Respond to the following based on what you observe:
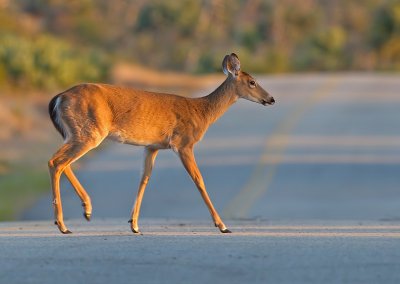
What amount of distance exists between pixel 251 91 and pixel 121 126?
1840 millimetres

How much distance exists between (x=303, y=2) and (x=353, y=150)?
301 feet

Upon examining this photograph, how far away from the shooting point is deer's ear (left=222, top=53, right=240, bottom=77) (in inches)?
476

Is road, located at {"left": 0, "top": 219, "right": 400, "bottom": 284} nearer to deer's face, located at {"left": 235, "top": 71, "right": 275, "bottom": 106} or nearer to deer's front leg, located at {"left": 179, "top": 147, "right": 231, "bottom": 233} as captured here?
deer's front leg, located at {"left": 179, "top": 147, "right": 231, "bottom": 233}

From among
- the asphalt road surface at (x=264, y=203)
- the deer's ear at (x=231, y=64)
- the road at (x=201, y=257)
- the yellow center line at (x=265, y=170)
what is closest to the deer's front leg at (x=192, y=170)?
the asphalt road surface at (x=264, y=203)

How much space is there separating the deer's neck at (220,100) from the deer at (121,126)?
18 cm

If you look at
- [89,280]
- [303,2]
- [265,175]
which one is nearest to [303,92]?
[265,175]

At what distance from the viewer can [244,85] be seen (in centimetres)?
1234

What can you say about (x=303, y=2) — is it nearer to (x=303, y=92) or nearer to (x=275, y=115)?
(x=303, y=92)

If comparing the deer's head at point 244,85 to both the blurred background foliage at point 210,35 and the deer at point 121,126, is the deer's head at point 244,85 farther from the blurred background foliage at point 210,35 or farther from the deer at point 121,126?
the blurred background foliage at point 210,35

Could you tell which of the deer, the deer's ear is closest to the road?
the deer

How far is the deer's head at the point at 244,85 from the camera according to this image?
39.8ft

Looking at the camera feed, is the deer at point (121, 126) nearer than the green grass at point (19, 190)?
Yes

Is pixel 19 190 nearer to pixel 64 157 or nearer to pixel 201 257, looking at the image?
pixel 64 157

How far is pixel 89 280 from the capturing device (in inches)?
312
